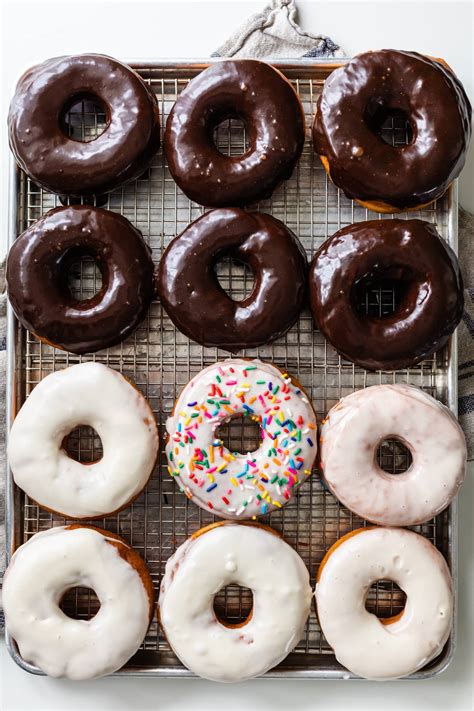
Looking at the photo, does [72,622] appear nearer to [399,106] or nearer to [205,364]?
[205,364]

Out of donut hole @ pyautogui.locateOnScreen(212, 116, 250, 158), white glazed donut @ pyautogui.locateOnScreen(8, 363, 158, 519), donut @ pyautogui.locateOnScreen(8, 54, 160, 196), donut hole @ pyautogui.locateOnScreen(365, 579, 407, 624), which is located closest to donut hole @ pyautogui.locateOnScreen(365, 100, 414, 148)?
donut hole @ pyautogui.locateOnScreen(212, 116, 250, 158)

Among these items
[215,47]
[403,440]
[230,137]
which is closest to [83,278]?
[230,137]

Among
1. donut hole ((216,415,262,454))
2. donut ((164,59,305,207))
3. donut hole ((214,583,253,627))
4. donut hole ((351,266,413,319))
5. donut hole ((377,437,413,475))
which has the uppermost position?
donut ((164,59,305,207))

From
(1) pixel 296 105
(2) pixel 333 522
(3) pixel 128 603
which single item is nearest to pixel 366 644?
(2) pixel 333 522

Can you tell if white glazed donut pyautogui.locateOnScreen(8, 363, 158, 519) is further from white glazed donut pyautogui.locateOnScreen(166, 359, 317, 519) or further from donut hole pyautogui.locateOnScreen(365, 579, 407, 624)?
donut hole pyautogui.locateOnScreen(365, 579, 407, 624)

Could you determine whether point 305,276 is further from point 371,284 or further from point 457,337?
point 457,337

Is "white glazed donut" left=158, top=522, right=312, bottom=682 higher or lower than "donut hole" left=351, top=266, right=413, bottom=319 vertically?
lower
